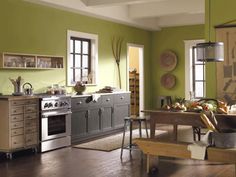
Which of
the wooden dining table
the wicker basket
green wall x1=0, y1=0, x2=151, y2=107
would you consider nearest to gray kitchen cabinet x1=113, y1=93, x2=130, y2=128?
green wall x1=0, y1=0, x2=151, y2=107

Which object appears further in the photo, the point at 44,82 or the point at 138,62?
the point at 138,62

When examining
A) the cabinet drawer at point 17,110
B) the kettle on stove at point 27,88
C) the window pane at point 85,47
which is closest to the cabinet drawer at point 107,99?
the window pane at point 85,47

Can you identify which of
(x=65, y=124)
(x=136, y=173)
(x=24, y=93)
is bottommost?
(x=136, y=173)

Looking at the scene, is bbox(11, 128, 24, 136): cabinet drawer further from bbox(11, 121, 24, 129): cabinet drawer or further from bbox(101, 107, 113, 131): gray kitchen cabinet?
bbox(101, 107, 113, 131): gray kitchen cabinet

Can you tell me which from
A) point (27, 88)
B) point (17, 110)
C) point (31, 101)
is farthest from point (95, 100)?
point (17, 110)

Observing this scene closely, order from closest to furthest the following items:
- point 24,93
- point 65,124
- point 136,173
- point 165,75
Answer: point 136,173, point 24,93, point 65,124, point 165,75

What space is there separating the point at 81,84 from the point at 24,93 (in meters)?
1.64

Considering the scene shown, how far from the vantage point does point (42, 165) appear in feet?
18.2

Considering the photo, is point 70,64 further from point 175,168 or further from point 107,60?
point 175,168

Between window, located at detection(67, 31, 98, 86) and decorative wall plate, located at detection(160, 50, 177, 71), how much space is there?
9.47 feet

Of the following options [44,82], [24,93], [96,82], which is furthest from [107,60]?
[24,93]

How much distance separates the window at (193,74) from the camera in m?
10.8

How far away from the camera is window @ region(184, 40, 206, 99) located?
35.6 ft

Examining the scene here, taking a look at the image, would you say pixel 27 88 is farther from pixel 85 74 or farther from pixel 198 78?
pixel 198 78
